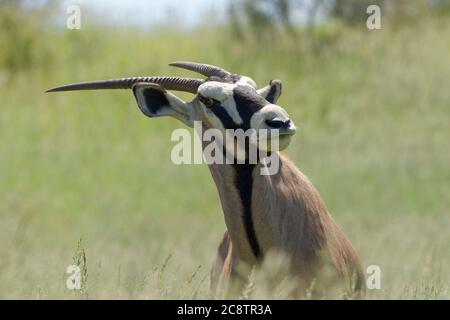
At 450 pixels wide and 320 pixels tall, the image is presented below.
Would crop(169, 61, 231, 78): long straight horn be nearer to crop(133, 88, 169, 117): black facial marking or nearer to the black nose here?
crop(133, 88, 169, 117): black facial marking

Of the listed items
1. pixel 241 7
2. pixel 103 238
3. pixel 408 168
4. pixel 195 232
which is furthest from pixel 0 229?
pixel 241 7

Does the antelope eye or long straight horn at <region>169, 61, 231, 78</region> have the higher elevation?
long straight horn at <region>169, 61, 231, 78</region>

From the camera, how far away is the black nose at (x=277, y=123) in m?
8.57

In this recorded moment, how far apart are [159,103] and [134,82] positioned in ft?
0.84

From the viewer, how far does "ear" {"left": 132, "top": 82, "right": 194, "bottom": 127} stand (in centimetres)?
960

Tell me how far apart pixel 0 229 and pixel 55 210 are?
3.06 m

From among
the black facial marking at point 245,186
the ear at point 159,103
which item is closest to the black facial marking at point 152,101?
the ear at point 159,103

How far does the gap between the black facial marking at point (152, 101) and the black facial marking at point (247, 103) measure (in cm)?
82

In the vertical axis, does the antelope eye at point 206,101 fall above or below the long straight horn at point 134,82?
below

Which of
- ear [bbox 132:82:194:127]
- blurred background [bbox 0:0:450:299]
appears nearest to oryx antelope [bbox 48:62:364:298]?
ear [bbox 132:82:194:127]

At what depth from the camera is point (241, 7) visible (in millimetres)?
30531

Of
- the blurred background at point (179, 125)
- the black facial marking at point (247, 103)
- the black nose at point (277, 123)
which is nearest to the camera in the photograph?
the black nose at point (277, 123)

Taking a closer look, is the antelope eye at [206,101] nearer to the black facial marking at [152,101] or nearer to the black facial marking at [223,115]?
the black facial marking at [223,115]

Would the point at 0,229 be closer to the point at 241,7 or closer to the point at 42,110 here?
the point at 42,110
